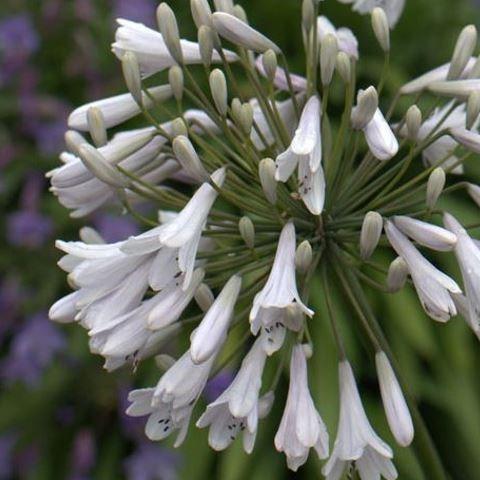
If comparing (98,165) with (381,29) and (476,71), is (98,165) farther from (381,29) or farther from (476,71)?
(476,71)

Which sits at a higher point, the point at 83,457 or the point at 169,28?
the point at 169,28

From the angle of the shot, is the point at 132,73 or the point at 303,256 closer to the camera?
the point at 303,256

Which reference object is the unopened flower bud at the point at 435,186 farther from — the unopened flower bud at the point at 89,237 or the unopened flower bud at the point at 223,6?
the unopened flower bud at the point at 89,237

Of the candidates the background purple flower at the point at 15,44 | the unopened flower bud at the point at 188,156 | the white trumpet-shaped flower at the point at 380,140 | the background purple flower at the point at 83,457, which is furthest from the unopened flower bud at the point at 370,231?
the background purple flower at the point at 15,44

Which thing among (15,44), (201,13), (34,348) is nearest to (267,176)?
(201,13)

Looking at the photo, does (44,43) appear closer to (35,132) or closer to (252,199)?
(35,132)

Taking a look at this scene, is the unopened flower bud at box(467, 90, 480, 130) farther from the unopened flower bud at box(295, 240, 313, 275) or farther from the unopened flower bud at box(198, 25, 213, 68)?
the unopened flower bud at box(198, 25, 213, 68)
